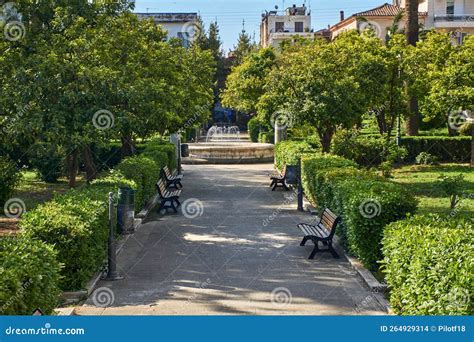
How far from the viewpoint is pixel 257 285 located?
34.6 ft

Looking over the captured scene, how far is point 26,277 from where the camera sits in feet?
22.8

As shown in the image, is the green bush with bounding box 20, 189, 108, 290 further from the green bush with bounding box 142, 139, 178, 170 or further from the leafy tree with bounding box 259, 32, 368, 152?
the leafy tree with bounding box 259, 32, 368, 152

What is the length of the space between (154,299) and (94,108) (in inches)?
269

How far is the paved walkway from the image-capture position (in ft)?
30.9

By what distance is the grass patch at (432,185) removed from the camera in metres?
18.2

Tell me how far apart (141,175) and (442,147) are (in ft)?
62.6

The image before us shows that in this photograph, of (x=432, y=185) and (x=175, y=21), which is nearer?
(x=432, y=185)

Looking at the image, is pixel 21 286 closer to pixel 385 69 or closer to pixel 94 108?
pixel 94 108

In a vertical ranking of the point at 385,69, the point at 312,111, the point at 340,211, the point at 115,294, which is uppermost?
the point at 385,69

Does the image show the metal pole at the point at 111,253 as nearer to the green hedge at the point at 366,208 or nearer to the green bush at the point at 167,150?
the green hedge at the point at 366,208

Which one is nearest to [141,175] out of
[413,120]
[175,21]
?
[413,120]

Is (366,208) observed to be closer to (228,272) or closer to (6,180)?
(228,272)

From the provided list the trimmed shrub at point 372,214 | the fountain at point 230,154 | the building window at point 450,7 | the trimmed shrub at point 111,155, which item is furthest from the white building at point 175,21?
the trimmed shrub at point 372,214

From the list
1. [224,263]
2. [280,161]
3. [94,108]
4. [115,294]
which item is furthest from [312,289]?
[280,161]
